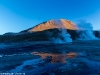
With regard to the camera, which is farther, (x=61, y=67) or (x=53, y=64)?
(x=53, y=64)

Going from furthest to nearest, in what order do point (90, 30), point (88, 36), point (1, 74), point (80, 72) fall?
point (90, 30) → point (88, 36) → point (80, 72) → point (1, 74)

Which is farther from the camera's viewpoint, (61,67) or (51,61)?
(51,61)

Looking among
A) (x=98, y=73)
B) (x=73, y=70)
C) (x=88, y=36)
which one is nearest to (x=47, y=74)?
(x=73, y=70)

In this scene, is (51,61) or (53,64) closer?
(53,64)

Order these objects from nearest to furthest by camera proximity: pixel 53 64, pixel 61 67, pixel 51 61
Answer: pixel 61 67 → pixel 53 64 → pixel 51 61

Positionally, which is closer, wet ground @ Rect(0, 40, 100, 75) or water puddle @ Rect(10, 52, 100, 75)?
water puddle @ Rect(10, 52, 100, 75)

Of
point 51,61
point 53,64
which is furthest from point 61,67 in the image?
point 51,61

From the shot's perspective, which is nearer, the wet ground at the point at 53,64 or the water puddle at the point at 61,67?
the water puddle at the point at 61,67

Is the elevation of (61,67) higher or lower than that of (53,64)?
lower

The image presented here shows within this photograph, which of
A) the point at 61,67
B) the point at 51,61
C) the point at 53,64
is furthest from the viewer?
the point at 51,61

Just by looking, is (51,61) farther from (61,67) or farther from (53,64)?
(61,67)

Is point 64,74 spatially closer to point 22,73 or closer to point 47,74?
point 47,74

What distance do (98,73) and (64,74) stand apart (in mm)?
3123

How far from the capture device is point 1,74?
19922mm
